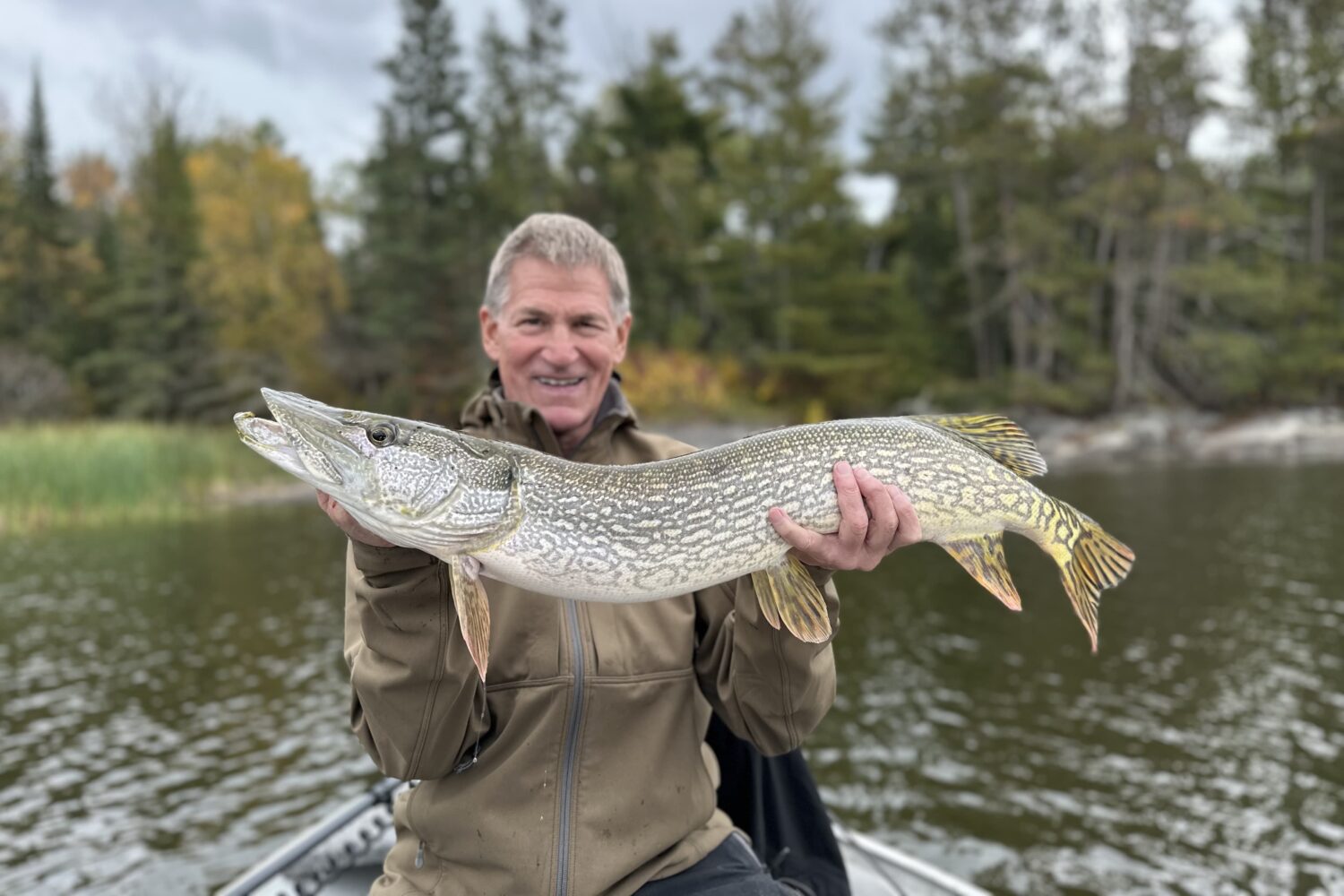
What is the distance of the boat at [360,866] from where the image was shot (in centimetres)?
321

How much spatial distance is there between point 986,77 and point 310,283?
81.5 feet

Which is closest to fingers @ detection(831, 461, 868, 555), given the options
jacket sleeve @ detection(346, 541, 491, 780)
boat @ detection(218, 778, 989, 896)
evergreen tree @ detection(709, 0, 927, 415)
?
jacket sleeve @ detection(346, 541, 491, 780)

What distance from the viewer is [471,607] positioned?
2002 mm

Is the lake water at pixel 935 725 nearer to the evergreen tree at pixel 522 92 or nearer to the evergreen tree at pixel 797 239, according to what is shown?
the evergreen tree at pixel 797 239

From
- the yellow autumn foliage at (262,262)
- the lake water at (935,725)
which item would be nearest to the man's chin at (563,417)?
the lake water at (935,725)

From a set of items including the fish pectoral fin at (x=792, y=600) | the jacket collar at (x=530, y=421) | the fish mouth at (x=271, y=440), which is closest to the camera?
the fish mouth at (x=271, y=440)

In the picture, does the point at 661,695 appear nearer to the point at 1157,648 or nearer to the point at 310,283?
the point at 1157,648

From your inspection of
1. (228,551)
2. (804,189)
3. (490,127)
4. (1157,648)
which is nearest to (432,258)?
(490,127)

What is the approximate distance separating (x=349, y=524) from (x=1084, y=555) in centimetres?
195

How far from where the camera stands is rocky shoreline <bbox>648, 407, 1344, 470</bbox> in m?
24.4

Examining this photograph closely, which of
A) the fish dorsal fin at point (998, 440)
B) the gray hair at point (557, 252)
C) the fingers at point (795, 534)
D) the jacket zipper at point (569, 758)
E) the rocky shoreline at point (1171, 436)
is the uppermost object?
the gray hair at point (557, 252)

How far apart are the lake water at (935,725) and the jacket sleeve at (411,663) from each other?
3830 millimetres

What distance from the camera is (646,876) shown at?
7.09 ft

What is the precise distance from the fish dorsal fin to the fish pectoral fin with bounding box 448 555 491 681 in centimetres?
127
